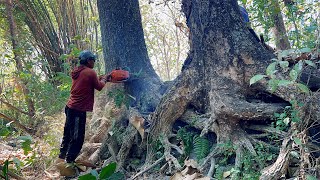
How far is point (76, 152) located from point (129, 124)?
2.52ft

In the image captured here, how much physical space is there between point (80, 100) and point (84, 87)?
18 centimetres

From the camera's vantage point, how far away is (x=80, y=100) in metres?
4.48

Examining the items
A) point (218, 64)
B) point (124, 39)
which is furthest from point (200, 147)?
point (124, 39)

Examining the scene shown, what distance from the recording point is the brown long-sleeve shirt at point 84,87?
4.41 meters

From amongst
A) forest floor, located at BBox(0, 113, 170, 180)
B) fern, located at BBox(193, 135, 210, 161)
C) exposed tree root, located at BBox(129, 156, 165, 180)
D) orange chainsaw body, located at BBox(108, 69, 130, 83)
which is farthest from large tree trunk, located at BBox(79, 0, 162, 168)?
fern, located at BBox(193, 135, 210, 161)

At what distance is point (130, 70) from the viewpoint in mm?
5320

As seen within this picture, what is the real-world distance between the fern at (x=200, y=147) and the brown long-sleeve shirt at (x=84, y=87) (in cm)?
148

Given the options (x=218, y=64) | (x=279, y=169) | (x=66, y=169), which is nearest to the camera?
(x=279, y=169)

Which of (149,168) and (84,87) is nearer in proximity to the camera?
(149,168)

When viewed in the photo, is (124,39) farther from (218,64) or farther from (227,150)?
(227,150)

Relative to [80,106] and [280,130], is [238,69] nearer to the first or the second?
[280,130]

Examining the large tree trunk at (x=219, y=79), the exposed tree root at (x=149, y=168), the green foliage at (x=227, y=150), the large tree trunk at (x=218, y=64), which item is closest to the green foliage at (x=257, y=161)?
the large tree trunk at (x=219, y=79)

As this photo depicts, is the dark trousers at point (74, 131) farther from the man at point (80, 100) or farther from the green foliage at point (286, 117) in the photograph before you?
the green foliage at point (286, 117)

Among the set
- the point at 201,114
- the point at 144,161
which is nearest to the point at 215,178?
the point at 201,114
